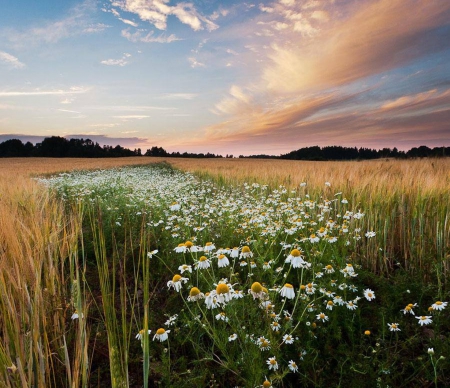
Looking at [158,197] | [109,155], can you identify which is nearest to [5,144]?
[109,155]

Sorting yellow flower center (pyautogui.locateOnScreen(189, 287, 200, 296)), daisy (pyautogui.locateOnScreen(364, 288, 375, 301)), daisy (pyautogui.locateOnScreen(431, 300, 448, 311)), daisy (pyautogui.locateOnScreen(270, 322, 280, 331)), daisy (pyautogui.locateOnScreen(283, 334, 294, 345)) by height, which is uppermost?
yellow flower center (pyautogui.locateOnScreen(189, 287, 200, 296))

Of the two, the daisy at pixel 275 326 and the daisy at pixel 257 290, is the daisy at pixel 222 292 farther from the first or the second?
the daisy at pixel 275 326

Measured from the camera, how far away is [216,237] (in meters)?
4.19

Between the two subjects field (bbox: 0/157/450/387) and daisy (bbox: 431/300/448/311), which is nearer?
field (bbox: 0/157/450/387)

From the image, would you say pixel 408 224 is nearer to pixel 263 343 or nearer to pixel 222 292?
pixel 263 343

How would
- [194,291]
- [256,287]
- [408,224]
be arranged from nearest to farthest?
1. [256,287]
2. [194,291]
3. [408,224]

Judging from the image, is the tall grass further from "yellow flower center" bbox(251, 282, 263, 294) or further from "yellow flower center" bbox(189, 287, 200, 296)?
"yellow flower center" bbox(189, 287, 200, 296)

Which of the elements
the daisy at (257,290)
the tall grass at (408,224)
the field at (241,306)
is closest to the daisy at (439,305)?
the field at (241,306)

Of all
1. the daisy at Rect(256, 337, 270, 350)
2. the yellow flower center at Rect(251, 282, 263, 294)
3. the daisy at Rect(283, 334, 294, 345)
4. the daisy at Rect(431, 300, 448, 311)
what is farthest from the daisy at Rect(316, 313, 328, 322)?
the yellow flower center at Rect(251, 282, 263, 294)

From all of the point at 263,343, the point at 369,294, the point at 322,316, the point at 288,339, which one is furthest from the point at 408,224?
the point at 263,343

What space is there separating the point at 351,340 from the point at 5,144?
9123 centimetres

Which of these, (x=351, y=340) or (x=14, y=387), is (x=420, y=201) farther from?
(x=14, y=387)

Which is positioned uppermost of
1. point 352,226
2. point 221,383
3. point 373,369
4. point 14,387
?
point 352,226

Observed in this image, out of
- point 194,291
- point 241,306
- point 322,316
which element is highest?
point 194,291
